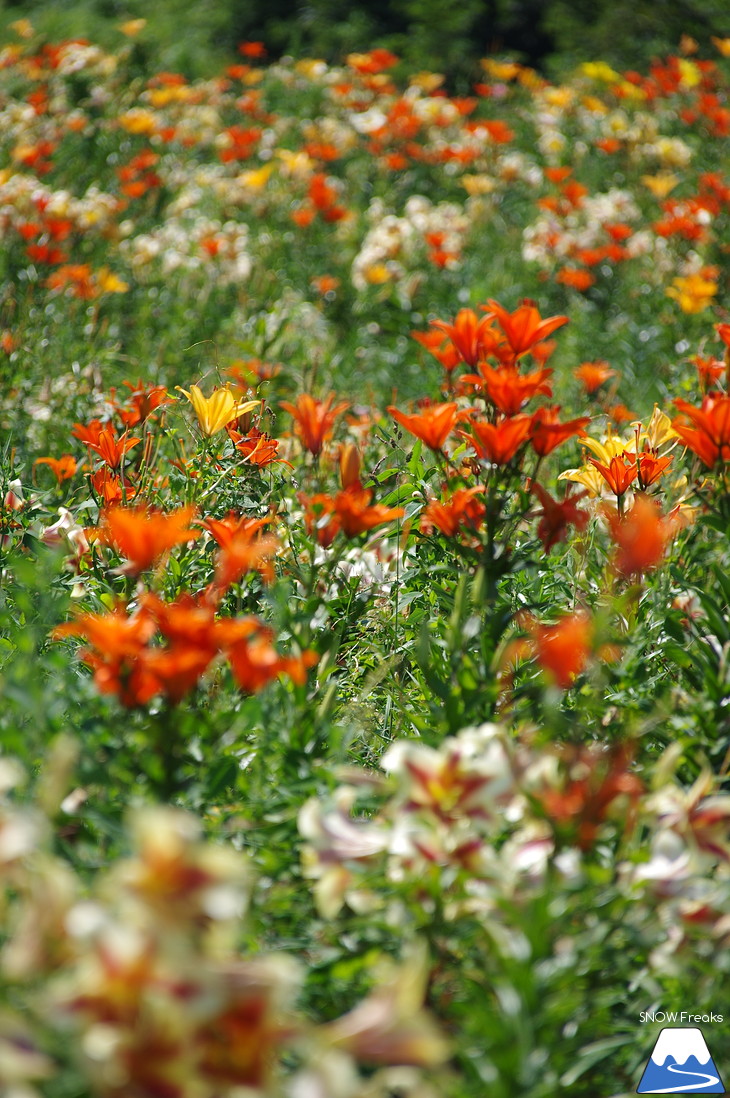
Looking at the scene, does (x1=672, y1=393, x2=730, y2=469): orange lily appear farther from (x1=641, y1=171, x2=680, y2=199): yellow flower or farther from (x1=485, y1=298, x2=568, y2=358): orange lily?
(x1=641, y1=171, x2=680, y2=199): yellow flower

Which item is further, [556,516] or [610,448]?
[610,448]

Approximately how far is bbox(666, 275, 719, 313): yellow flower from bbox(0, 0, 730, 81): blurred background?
602 cm

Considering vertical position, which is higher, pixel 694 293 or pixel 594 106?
pixel 594 106

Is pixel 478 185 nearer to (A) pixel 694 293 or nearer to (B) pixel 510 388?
(A) pixel 694 293

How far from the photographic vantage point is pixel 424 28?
9930mm

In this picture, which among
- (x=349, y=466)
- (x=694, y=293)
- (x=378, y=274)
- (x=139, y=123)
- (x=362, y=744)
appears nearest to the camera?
(x=349, y=466)

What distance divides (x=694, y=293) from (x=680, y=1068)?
135 inches

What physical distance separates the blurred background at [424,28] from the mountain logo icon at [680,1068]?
944 cm

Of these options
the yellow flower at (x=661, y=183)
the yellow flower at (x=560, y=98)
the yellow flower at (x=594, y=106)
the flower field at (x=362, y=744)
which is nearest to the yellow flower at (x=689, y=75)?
the yellow flower at (x=594, y=106)

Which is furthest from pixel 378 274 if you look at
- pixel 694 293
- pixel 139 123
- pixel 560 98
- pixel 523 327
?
pixel 560 98

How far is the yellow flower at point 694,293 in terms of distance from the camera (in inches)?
152

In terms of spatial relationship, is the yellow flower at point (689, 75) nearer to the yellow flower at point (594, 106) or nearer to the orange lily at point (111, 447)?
the yellow flower at point (594, 106)

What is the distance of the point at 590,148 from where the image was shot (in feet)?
24.1

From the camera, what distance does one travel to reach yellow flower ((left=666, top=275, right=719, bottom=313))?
3.85 m
